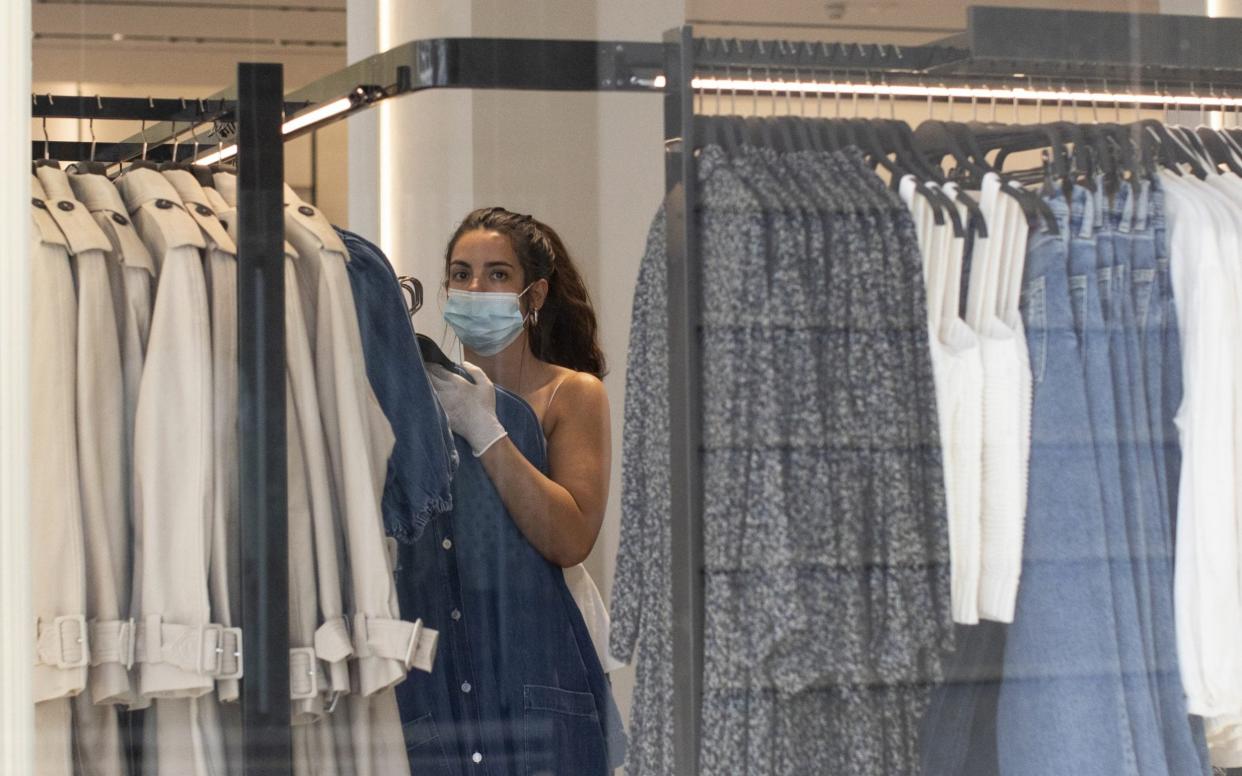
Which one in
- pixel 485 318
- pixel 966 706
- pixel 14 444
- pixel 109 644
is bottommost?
pixel 966 706

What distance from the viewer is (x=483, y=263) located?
5.30 ft

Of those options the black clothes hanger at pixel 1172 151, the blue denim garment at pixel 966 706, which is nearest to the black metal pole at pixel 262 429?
the blue denim garment at pixel 966 706

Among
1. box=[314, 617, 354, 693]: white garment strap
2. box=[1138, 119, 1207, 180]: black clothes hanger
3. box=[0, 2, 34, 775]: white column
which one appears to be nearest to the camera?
box=[0, 2, 34, 775]: white column

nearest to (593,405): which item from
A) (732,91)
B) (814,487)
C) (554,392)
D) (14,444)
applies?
(554,392)

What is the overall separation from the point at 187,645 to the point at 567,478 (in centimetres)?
44

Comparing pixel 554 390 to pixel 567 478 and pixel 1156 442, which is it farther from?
pixel 1156 442

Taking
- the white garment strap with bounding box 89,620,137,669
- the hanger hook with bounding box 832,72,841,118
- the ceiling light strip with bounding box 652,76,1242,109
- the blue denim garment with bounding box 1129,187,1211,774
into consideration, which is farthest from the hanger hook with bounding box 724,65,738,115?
the white garment strap with bounding box 89,620,137,669

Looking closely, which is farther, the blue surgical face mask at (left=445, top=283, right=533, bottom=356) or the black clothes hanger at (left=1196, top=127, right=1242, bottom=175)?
the black clothes hanger at (left=1196, top=127, right=1242, bottom=175)

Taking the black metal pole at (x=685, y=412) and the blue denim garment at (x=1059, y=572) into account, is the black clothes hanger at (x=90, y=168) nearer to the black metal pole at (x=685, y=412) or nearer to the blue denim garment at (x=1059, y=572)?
the black metal pole at (x=685, y=412)

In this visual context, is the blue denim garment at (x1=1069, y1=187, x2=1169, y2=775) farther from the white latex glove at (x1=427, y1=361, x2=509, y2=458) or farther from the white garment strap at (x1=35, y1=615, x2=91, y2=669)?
the white garment strap at (x1=35, y1=615, x2=91, y2=669)

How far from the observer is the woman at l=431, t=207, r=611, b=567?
163 cm

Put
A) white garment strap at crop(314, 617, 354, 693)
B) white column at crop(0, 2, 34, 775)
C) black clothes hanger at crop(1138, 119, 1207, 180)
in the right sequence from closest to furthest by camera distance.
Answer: white column at crop(0, 2, 34, 775) < white garment strap at crop(314, 617, 354, 693) < black clothes hanger at crop(1138, 119, 1207, 180)

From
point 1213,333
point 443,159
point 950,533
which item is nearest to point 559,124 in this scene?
point 443,159

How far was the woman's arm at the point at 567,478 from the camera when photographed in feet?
5.36
